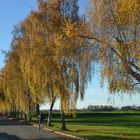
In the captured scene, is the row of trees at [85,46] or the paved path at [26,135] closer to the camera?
the row of trees at [85,46]

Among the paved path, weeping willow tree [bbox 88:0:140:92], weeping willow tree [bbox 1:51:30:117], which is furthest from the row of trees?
weeping willow tree [bbox 1:51:30:117]

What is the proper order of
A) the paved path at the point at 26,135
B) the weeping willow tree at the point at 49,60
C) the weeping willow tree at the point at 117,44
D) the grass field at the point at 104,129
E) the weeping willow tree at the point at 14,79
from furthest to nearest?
the weeping willow tree at the point at 14,79 → the weeping willow tree at the point at 49,60 → the grass field at the point at 104,129 → the paved path at the point at 26,135 → the weeping willow tree at the point at 117,44

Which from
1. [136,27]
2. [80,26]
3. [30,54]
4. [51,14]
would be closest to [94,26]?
[80,26]

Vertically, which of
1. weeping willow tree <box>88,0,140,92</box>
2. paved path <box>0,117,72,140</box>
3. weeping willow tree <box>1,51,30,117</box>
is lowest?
paved path <box>0,117,72,140</box>

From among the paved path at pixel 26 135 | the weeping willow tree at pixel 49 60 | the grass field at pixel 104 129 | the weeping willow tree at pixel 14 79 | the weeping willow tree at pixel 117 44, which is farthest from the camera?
the weeping willow tree at pixel 14 79

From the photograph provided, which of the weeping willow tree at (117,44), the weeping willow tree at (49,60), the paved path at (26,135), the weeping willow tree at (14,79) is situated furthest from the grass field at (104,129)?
the weeping willow tree at (117,44)

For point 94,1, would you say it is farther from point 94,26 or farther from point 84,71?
point 84,71

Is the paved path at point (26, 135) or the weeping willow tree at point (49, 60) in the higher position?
the weeping willow tree at point (49, 60)

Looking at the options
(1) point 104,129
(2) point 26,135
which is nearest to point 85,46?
(2) point 26,135

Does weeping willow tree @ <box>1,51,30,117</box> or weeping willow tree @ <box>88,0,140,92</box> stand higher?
weeping willow tree @ <box>1,51,30,117</box>

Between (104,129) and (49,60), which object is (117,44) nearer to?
(49,60)

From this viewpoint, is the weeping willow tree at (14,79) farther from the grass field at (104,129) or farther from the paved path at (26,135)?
the paved path at (26,135)

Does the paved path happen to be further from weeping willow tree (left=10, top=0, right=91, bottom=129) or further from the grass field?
weeping willow tree (left=10, top=0, right=91, bottom=129)

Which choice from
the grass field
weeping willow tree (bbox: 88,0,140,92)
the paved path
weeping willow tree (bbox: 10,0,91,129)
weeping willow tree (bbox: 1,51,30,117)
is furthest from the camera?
weeping willow tree (bbox: 1,51,30,117)
